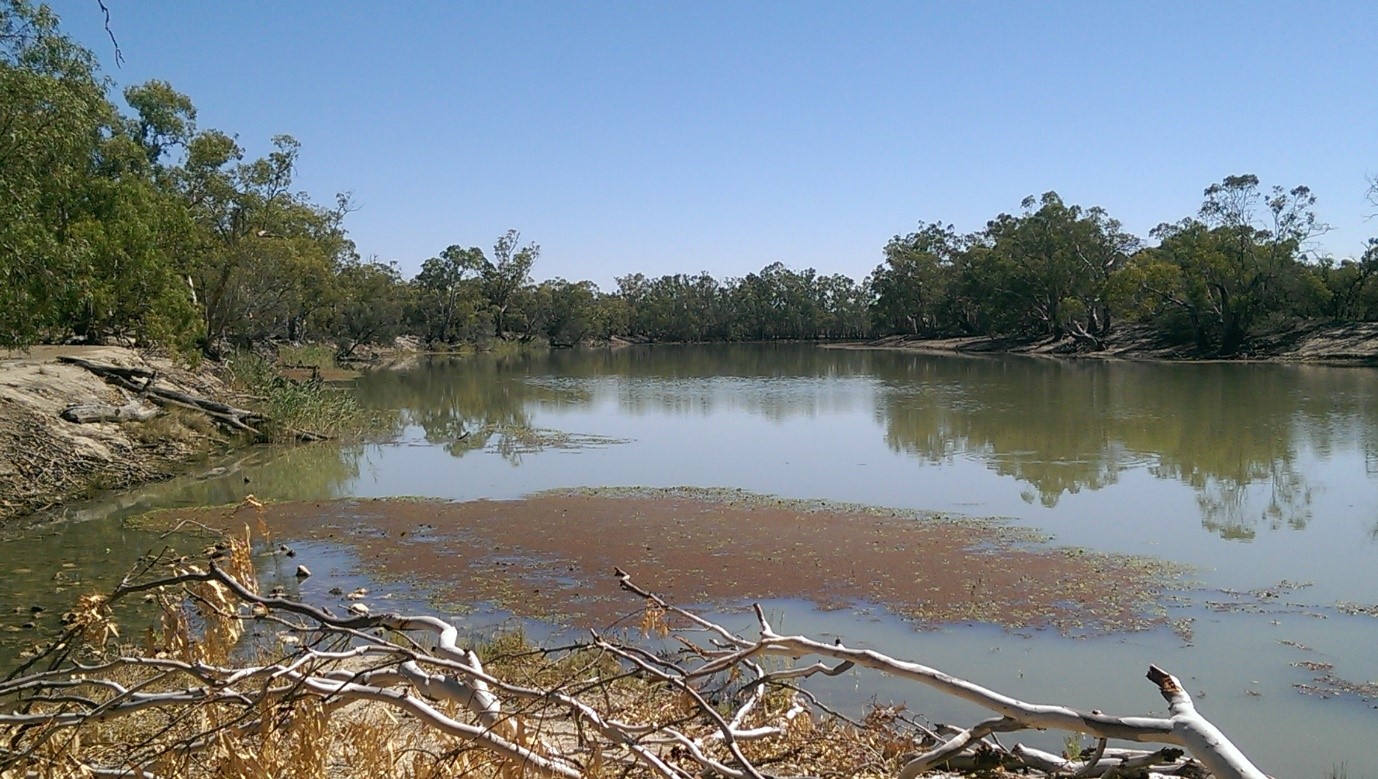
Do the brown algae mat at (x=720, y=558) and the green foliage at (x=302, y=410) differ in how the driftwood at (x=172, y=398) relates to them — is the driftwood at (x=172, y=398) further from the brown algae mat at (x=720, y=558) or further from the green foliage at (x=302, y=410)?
the brown algae mat at (x=720, y=558)

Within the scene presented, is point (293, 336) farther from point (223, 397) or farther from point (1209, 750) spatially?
point (1209, 750)

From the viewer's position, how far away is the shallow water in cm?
722

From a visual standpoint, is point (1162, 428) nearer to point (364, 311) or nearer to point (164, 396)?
point (164, 396)

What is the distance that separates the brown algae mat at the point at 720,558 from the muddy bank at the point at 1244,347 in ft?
127

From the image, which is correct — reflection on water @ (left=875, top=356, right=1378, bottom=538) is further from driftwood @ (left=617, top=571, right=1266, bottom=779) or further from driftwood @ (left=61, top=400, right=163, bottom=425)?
driftwood @ (left=61, top=400, right=163, bottom=425)

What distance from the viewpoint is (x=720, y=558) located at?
1091cm

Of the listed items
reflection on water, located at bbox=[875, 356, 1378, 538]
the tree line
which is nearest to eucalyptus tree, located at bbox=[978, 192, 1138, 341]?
the tree line

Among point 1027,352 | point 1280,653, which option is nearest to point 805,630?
point 1280,653

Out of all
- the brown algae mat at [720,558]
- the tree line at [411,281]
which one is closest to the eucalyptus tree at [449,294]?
the tree line at [411,281]

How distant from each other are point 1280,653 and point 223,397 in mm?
22694

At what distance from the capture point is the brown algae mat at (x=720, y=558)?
29.6 ft

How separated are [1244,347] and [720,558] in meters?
47.2

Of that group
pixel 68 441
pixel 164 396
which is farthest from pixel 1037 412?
pixel 68 441

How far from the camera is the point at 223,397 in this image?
24.3 metres
